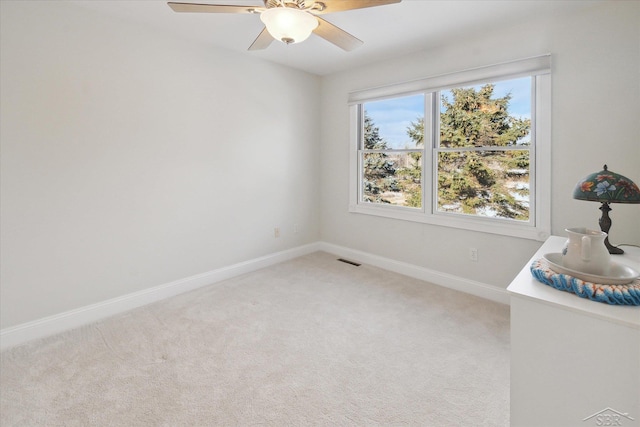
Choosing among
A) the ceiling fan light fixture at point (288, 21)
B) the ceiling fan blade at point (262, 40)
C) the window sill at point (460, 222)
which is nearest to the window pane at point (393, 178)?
the window sill at point (460, 222)

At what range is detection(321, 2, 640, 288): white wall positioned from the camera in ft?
7.45

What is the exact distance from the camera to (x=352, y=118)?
4.04 metres

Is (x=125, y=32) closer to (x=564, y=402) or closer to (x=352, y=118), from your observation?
(x=352, y=118)

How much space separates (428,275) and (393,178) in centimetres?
119

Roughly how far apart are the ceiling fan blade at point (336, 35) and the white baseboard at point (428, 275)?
7.72 feet

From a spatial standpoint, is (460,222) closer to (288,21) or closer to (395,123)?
(395,123)

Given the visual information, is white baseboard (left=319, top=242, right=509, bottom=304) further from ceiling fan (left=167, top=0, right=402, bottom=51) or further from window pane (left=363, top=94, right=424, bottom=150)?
ceiling fan (left=167, top=0, right=402, bottom=51)

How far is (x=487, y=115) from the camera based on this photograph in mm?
2994

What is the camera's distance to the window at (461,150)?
2701mm

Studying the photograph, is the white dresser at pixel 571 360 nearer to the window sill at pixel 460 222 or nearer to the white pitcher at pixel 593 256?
the white pitcher at pixel 593 256

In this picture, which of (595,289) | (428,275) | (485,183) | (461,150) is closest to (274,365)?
(595,289)

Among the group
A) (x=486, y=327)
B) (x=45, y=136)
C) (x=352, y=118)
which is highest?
(x=352, y=118)

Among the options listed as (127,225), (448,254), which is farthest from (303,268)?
(127,225)

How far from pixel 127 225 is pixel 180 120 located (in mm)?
1070
